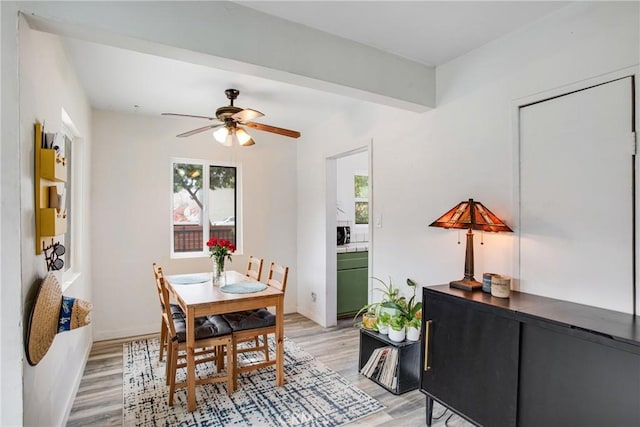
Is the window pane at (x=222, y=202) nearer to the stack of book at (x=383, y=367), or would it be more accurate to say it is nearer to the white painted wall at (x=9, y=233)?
the stack of book at (x=383, y=367)

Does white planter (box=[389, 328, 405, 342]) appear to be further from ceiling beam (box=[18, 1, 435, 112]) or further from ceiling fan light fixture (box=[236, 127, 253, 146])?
ceiling fan light fixture (box=[236, 127, 253, 146])

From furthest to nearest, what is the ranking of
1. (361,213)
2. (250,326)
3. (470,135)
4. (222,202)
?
(361,213) < (222,202) < (250,326) < (470,135)

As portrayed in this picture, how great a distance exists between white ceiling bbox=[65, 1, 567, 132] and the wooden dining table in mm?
1678

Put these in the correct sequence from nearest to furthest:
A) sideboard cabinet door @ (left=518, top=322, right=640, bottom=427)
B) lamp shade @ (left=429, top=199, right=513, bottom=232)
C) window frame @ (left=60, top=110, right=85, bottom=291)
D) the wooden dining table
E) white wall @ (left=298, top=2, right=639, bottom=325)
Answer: sideboard cabinet door @ (left=518, top=322, right=640, bottom=427), white wall @ (left=298, top=2, right=639, bottom=325), lamp shade @ (left=429, top=199, right=513, bottom=232), the wooden dining table, window frame @ (left=60, top=110, right=85, bottom=291)

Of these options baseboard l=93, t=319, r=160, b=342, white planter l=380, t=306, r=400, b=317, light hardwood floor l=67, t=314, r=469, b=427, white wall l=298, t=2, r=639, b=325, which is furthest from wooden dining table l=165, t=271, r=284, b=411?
baseboard l=93, t=319, r=160, b=342

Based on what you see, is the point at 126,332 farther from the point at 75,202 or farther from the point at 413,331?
the point at 413,331

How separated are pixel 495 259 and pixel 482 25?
Answer: 1439 mm

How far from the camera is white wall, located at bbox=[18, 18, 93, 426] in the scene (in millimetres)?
1500

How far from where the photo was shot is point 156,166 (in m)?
3.98

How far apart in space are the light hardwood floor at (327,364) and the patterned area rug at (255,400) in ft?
0.24

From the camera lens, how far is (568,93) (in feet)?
6.36

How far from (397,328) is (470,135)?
4.85 ft

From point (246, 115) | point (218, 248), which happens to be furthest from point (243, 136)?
point (218, 248)

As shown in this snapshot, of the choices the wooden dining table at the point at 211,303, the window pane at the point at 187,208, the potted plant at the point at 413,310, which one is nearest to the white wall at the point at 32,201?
the wooden dining table at the point at 211,303
